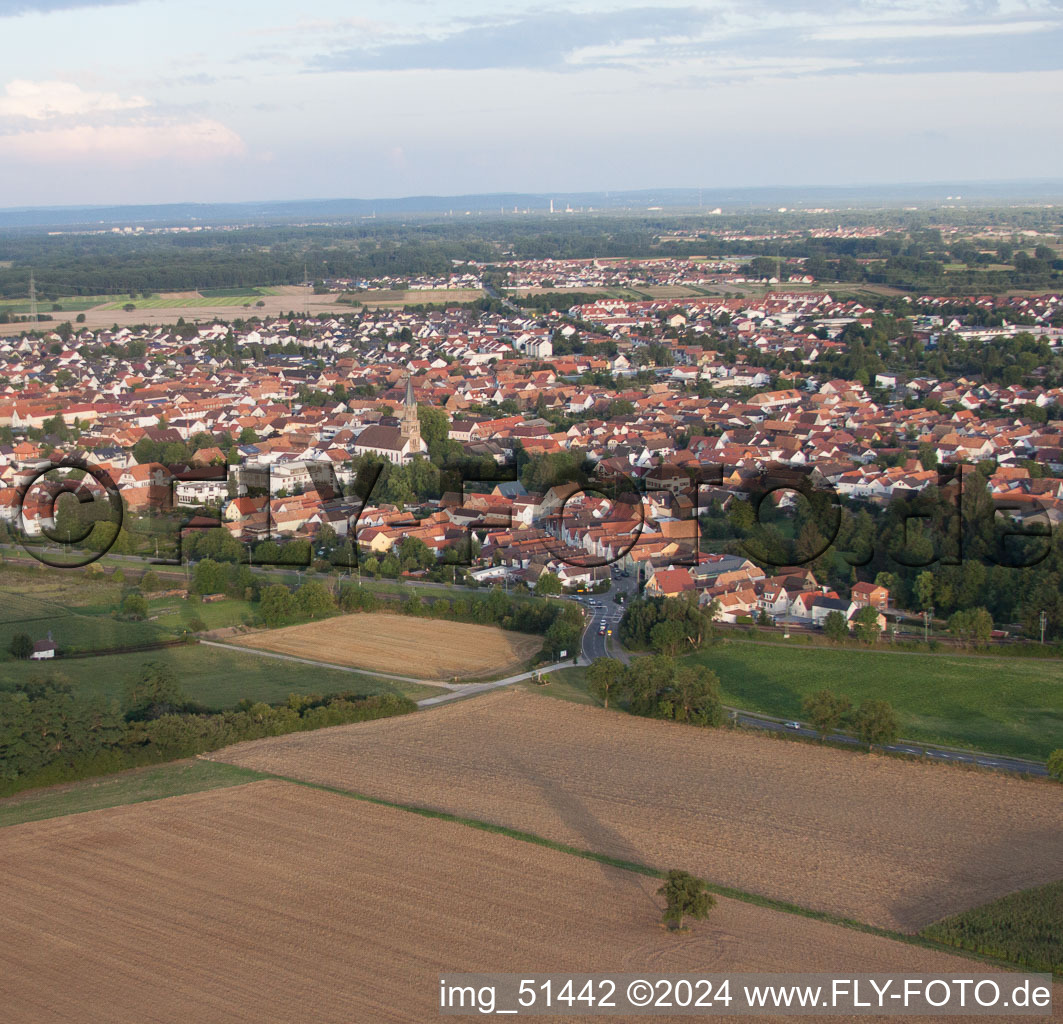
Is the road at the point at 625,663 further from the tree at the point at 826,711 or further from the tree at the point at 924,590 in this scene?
the tree at the point at 924,590

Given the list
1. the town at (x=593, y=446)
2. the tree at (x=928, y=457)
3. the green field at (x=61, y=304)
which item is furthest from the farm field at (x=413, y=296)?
the tree at (x=928, y=457)

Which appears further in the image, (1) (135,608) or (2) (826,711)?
(1) (135,608)

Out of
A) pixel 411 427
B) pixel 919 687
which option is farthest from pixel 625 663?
pixel 411 427

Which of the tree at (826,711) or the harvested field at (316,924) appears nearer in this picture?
the harvested field at (316,924)

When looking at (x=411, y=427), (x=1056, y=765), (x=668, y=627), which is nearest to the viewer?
(x=1056, y=765)

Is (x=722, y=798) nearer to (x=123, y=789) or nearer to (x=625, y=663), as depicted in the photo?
(x=625, y=663)

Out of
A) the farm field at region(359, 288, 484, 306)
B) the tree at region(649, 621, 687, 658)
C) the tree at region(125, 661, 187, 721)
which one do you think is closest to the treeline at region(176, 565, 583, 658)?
the tree at region(649, 621, 687, 658)
